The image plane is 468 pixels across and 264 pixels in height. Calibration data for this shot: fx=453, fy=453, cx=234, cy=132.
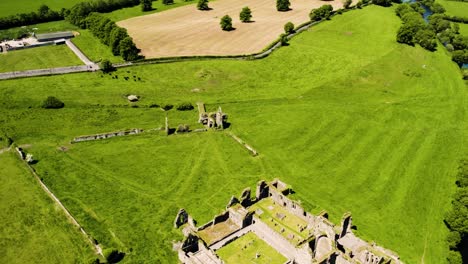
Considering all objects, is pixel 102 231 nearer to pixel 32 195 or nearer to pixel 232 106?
pixel 32 195

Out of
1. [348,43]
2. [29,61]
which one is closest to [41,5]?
[29,61]

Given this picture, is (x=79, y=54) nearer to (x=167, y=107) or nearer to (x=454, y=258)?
(x=167, y=107)

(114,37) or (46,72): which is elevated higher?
(114,37)

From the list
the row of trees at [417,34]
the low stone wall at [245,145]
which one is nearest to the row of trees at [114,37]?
the low stone wall at [245,145]

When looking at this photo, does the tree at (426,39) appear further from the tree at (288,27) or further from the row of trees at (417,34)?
the tree at (288,27)

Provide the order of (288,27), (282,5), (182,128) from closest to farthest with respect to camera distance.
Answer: (182,128)
(288,27)
(282,5)

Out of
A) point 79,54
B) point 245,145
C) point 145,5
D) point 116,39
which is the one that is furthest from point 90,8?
point 245,145

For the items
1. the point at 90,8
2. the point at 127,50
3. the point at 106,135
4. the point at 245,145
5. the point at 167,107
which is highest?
the point at 90,8
